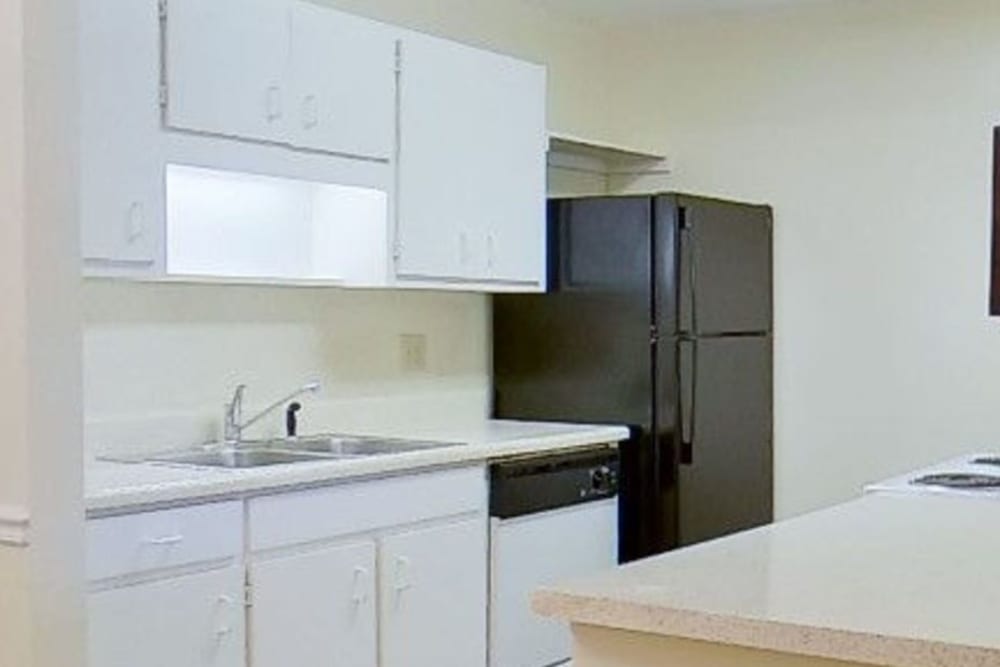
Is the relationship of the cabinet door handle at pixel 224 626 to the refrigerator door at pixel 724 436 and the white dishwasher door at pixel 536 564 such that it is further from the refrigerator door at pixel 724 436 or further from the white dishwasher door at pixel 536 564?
the refrigerator door at pixel 724 436

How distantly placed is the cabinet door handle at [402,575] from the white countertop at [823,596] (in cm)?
153

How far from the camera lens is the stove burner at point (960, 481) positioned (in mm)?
3205

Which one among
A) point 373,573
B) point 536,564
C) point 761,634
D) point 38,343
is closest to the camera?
point 761,634

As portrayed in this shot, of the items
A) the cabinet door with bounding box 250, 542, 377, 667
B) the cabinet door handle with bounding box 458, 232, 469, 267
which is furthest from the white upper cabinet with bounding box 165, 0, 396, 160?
the cabinet door with bounding box 250, 542, 377, 667

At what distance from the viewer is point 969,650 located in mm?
1606

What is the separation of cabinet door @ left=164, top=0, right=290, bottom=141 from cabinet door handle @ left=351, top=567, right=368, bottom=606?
1.19 meters

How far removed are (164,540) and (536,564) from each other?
1603 millimetres

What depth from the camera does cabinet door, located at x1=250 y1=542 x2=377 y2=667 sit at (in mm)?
3369

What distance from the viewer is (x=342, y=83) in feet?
13.1

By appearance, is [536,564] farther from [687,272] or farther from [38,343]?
[38,343]

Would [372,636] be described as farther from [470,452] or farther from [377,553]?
[470,452]

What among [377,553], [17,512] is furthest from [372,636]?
[17,512]

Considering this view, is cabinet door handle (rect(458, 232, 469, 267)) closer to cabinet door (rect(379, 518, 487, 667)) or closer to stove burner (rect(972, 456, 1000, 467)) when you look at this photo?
cabinet door (rect(379, 518, 487, 667))

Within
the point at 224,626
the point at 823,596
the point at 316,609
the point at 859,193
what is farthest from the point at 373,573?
the point at 859,193
